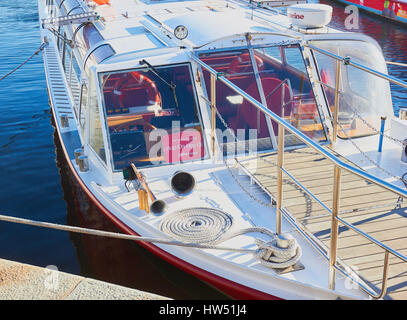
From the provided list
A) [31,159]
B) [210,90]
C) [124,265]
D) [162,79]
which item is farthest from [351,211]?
[31,159]

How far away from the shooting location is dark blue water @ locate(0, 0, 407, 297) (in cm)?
721

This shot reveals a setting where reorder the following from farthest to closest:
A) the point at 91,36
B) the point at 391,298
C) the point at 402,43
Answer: the point at 402,43, the point at 91,36, the point at 391,298

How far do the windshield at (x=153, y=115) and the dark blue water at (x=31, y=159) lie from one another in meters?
1.57

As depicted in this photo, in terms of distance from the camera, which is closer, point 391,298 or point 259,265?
point 391,298

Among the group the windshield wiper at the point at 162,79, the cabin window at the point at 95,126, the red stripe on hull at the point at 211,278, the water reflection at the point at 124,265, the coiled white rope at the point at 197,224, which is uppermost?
the windshield wiper at the point at 162,79

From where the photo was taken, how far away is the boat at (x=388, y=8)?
2192 centimetres

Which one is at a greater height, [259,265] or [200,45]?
[200,45]

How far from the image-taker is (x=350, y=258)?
414cm

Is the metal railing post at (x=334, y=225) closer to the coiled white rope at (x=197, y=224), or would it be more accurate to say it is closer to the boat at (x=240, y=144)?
the boat at (x=240, y=144)

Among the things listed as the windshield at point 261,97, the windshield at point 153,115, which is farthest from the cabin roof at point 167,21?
the windshield at point 153,115

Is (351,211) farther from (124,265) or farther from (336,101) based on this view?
(124,265)

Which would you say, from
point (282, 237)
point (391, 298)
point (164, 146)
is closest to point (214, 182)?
point (164, 146)
